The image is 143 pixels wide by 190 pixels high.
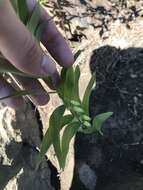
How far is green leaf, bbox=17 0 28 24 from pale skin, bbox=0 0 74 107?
0.04m

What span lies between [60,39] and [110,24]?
88 centimetres

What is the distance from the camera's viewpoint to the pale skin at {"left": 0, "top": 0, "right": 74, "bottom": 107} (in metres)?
0.96

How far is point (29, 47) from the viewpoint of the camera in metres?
1.02

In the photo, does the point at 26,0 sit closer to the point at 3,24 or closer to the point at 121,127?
the point at 3,24

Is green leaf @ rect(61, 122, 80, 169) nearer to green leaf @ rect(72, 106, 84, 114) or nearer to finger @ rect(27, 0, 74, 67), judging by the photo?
green leaf @ rect(72, 106, 84, 114)

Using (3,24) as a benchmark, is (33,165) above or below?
below

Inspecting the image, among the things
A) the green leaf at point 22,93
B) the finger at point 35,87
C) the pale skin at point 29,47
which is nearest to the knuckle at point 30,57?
the pale skin at point 29,47

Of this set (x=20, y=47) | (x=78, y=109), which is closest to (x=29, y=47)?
(x=20, y=47)

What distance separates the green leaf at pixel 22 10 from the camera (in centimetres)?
112

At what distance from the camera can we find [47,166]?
1812mm

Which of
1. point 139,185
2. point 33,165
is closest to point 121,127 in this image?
point 139,185

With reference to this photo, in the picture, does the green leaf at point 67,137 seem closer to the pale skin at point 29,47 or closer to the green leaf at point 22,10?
the pale skin at point 29,47

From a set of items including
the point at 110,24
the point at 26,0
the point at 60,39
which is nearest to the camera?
the point at 26,0

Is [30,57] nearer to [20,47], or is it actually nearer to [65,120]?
[20,47]
